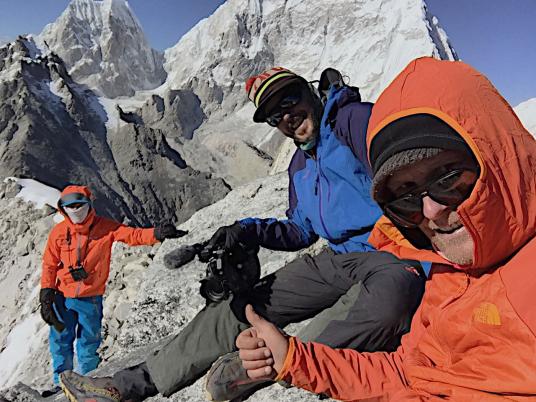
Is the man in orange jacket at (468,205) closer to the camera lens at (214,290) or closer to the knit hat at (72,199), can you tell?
the camera lens at (214,290)

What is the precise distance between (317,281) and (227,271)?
0.62 meters

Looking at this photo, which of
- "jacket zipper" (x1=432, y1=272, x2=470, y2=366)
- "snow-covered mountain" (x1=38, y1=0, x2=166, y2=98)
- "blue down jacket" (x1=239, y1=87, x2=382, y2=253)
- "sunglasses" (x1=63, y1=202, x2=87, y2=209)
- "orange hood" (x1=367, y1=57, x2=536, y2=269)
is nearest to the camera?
"orange hood" (x1=367, y1=57, x2=536, y2=269)

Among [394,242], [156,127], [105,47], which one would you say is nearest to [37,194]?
[394,242]

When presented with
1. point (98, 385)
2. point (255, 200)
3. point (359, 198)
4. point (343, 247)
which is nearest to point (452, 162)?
point (359, 198)

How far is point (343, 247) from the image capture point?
130 inches

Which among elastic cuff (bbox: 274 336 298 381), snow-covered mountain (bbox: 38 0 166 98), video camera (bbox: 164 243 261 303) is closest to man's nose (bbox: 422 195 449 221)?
elastic cuff (bbox: 274 336 298 381)

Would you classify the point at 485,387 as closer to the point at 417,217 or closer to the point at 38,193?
the point at 417,217

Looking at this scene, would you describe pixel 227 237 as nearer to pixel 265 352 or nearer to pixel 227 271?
pixel 227 271

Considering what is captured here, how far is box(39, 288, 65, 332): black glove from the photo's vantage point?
216 inches

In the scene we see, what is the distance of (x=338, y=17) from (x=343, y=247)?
322ft

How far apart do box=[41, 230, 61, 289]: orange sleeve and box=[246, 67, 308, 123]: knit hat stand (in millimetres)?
3576

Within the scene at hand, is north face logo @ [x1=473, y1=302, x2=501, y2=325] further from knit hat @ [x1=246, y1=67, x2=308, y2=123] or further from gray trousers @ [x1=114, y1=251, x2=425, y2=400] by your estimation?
knit hat @ [x1=246, y1=67, x2=308, y2=123]

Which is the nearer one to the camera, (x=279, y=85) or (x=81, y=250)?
(x=279, y=85)

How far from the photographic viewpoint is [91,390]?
3059 millimetres
